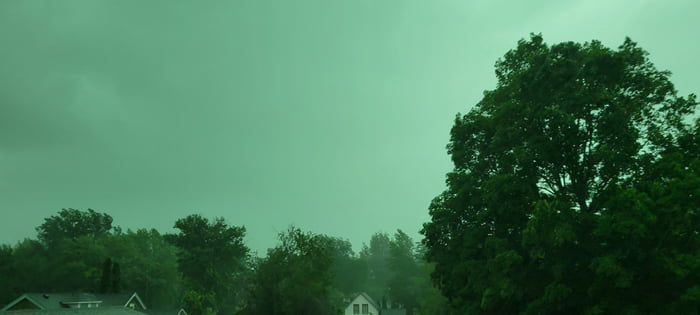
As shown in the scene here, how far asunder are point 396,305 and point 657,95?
99.6 metres

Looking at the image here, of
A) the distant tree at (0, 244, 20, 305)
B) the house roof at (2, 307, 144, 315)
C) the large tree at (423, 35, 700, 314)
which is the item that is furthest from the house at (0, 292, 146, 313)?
the large tree at (423, 35, 700, 314)

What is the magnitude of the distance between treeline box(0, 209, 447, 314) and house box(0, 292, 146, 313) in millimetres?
7617

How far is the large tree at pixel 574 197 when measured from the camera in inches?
748

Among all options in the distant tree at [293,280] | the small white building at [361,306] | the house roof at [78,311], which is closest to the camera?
the house roof at [78,311]

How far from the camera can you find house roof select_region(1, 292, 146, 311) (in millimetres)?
59875

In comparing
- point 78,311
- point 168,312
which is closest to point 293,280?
point 78,311

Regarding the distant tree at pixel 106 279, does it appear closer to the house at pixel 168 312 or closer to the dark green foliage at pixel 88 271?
the house at pixel 168 312

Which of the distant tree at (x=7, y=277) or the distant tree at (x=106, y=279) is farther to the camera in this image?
the distant tree at (x=7, y=277)

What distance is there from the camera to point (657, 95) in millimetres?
22562

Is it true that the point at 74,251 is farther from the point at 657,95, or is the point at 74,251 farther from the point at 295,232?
the point at 657,95

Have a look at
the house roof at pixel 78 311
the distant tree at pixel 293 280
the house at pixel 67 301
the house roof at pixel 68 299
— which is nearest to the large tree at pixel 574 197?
the house roof at pixel 78 311

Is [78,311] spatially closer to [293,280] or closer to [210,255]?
[293,280]

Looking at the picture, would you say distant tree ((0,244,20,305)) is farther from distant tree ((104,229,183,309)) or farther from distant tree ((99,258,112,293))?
distant tree ((99,258,112,293))

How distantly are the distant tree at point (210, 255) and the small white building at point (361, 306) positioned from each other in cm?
2131
